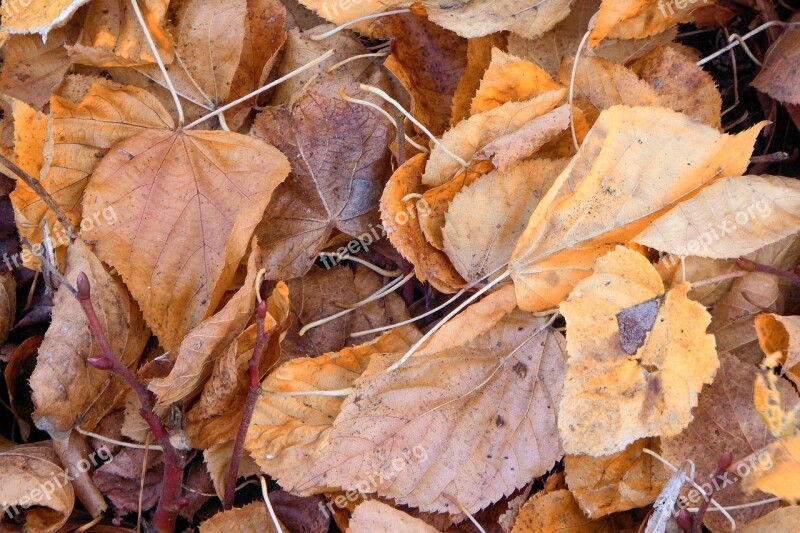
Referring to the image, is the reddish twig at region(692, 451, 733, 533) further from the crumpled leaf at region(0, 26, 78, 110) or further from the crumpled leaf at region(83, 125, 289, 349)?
the crumpled leaf at region(0, 26, 78, 110)

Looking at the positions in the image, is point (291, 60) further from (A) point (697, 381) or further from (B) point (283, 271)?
(A) point (697, 381)

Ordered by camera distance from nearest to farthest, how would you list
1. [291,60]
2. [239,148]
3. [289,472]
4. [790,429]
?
1. [790,429]
2. [289,472]
3. [239,148]
4. [291,60]

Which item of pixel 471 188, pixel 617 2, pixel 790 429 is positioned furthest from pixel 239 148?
pixel 790 429

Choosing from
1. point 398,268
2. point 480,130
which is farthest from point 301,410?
point 480,130

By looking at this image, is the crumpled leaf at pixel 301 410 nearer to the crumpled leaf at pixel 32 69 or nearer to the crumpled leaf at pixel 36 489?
the crumpled leaf at pixel 36 489

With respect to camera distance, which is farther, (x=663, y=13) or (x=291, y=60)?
(x=291, y=60)

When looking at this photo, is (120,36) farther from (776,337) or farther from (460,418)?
(776,337)
